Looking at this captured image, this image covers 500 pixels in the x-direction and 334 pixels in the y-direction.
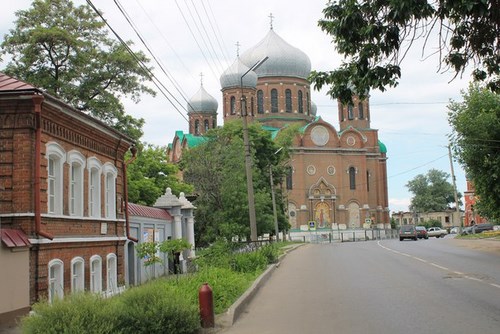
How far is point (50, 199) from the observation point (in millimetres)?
13375

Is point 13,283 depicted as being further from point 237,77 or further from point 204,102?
point 204,102

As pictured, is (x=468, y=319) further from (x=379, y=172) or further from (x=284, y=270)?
(x=379, y=172)

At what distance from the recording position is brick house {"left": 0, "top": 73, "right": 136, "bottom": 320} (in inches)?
463

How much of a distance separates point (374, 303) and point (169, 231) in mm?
13941

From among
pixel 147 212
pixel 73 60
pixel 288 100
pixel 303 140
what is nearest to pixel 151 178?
pixel 73 60

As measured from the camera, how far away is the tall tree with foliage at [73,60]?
29438 millimetres

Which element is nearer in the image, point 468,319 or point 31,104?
point 468,319

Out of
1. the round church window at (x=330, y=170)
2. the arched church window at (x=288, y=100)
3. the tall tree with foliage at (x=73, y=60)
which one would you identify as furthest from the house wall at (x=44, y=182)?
the arched church window at (x=288, y=100)

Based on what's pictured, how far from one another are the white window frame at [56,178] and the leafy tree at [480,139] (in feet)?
75.1

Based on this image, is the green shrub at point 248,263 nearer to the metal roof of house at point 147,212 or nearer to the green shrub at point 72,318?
the metal roof of house at point 147,212

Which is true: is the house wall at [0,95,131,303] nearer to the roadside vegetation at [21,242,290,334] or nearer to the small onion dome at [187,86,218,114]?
the roadside vegetation at [21,242,290,334]

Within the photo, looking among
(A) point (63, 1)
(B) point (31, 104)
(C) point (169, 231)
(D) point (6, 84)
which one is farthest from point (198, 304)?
(A) point (63, 1)

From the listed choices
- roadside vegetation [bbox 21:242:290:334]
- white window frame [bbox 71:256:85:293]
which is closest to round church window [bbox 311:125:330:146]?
white window frame [bbox 71:256:85:293]

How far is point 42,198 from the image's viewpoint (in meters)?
12.4
